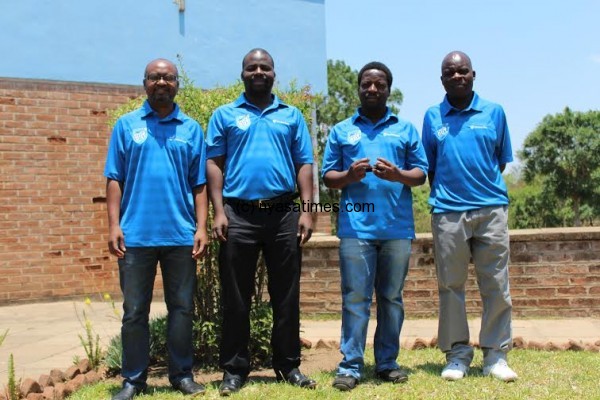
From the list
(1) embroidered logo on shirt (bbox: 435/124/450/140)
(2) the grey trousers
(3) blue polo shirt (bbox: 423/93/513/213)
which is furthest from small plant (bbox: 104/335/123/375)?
(1) embroidered logo on shirt (bbox: 435/124/450/140)

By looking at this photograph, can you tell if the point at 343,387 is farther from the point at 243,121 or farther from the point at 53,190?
the point at 53,190

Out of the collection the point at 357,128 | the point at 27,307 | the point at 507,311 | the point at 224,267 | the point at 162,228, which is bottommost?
the point at 27,307

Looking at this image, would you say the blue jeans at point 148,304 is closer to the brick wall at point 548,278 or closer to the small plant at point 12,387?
the small plant at point 12,387

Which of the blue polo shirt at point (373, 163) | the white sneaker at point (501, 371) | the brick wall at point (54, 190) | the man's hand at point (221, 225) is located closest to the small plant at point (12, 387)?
the man's hand at point (221, 225)

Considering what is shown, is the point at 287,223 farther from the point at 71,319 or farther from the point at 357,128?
the point at 71,319

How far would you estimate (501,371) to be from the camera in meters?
4.09

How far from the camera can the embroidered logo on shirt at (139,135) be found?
152 inches

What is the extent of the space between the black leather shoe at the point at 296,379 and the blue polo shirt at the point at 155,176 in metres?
1.02

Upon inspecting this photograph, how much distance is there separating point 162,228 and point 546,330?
3950 millimetres

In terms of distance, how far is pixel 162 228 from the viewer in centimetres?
381

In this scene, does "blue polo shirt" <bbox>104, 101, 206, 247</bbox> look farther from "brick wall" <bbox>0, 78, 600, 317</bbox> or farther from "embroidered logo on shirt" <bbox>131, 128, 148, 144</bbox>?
"brick wall" <bbox>0, 78, 600, 317</bbox>

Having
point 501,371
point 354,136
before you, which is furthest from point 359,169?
point 501,371

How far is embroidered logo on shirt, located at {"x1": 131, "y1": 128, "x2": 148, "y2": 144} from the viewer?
152 inches

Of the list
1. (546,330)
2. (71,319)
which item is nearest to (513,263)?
(546,330)
